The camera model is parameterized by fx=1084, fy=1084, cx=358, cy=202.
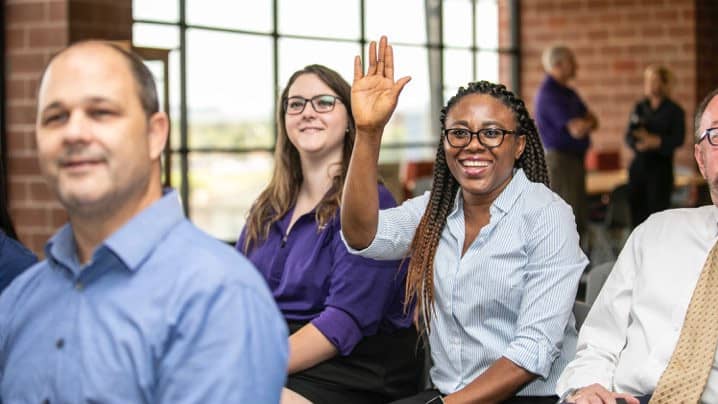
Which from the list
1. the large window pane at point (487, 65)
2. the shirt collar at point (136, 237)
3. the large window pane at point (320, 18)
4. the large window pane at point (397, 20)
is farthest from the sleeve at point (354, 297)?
the large window pane at point (487, 65)

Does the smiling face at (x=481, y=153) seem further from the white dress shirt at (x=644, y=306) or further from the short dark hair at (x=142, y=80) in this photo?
the short dark hair at (x=142, y=80)

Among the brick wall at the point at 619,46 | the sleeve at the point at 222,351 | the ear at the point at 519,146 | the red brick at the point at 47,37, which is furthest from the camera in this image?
the brick wall at the point at 619,46

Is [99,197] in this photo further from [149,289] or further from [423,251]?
[423,251]

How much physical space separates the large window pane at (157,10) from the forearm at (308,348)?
490cm

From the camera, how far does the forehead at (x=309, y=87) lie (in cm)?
298

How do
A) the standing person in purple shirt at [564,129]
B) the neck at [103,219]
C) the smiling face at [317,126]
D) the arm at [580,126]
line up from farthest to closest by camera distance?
the standing person in purple shirt at [564,129], the arm at [580,126], the smiling face at [317,126], the neck at [103,219]

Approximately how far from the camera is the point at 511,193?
2646 mm

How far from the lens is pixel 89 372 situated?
1458 mm

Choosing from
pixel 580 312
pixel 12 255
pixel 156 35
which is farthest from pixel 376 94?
pixel 156 35

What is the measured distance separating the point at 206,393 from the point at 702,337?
1.21 meters

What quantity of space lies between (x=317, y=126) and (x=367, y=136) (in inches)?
20.6

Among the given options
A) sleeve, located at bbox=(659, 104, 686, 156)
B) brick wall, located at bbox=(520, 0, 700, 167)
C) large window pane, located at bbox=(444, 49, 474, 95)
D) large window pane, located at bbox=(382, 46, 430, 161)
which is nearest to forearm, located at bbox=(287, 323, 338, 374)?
sleeve, located at bbox=(659, 104, 686, 156)

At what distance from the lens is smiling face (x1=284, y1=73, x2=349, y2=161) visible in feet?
9.68

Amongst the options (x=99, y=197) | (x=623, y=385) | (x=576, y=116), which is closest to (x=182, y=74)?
(x=576, y=116)
